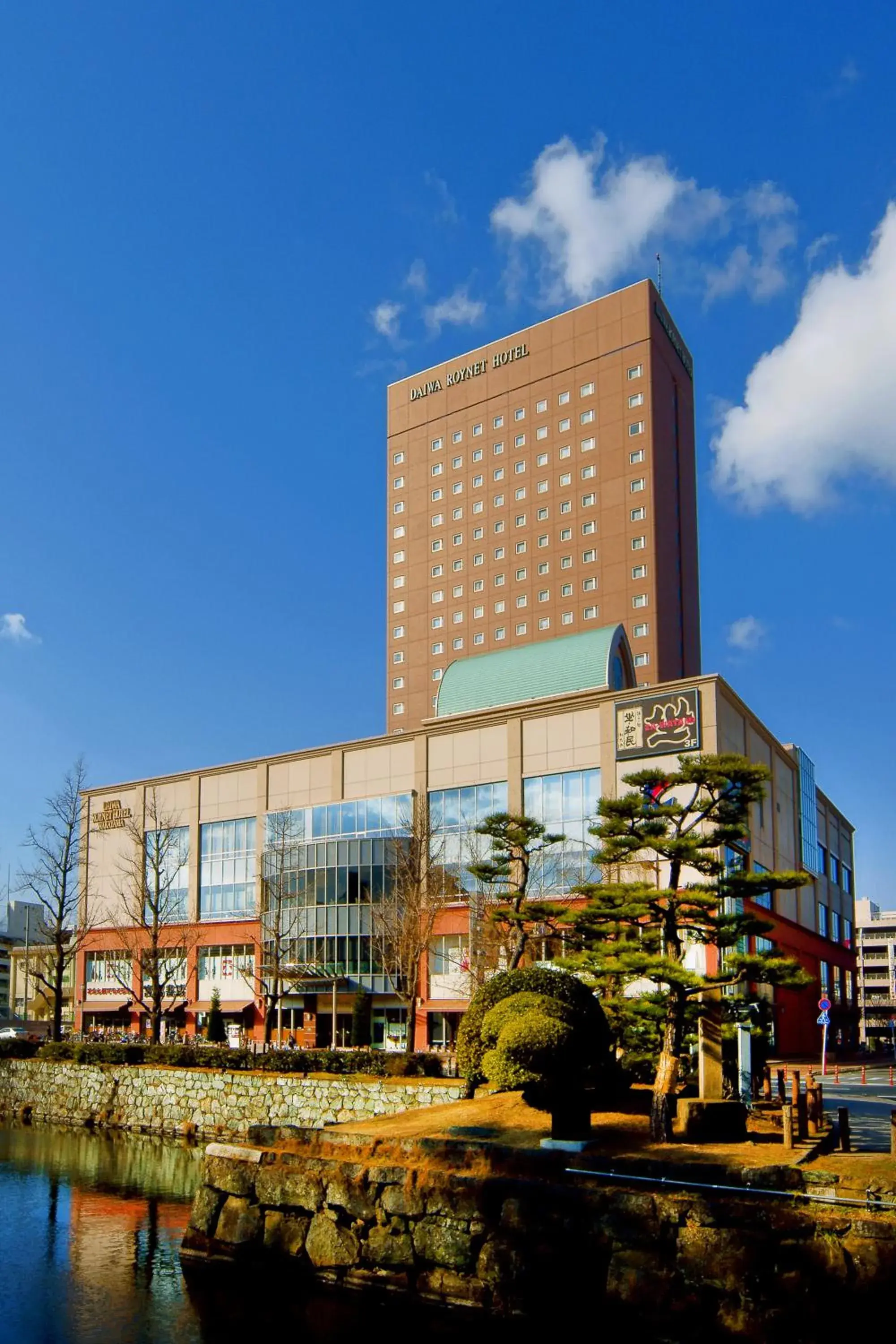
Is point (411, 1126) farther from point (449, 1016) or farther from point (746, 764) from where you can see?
point (449, 1016)

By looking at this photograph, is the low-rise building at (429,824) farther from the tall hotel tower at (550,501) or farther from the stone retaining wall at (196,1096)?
the tall hotel tower at (550,501)

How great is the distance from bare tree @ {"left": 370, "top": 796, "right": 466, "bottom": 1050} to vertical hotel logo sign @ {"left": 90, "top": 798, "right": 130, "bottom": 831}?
74.9 feet

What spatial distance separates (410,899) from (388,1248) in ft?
102

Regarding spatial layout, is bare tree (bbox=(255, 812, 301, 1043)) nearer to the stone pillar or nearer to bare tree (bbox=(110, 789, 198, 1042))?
bare tree (bbox=(110, 789, 198, 1042))

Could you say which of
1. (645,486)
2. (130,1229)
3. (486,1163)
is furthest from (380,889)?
(645,486)

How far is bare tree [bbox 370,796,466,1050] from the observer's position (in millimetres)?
47750

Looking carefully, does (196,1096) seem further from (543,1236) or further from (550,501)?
(550,501)

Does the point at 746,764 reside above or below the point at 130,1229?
above

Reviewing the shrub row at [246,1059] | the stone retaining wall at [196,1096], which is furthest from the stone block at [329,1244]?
the shrub row at [246,1059]

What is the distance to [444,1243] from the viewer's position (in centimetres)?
1800

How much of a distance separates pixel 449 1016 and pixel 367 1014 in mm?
7545

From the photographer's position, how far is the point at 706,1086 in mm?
22812

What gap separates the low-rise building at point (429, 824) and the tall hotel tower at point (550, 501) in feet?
93.0

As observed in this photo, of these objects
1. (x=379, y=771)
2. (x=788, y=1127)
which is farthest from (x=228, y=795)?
(x=788, y=1127)
